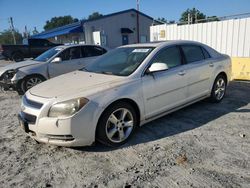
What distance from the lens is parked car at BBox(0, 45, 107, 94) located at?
24.3ft

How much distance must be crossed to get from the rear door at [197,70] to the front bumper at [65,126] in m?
2.28

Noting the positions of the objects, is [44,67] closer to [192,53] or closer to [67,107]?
[192,53]

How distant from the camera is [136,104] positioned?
394 cm

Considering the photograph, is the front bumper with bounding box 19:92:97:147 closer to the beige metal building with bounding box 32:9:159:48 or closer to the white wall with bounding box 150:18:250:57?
the white wall with bounding box 150:18:250:57

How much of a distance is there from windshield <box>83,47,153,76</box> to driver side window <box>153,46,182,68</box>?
0.21 metres

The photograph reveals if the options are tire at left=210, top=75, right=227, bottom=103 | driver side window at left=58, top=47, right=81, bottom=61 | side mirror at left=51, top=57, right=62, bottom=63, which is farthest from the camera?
driver side window at left=58, top=47, right=81, bottom=61

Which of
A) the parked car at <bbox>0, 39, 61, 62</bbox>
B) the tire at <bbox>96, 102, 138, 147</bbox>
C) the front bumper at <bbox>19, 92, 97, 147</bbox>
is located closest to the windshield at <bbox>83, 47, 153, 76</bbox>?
the tire at <bbox>96, 102, 138, 147</bbox>

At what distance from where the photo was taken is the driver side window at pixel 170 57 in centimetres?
441

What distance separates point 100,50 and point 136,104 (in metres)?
5.17

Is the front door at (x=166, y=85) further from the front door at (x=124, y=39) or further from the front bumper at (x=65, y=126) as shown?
the front door at (x=124, y=39)

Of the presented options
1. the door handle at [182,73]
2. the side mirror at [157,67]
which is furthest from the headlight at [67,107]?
the door handle at [182,73]

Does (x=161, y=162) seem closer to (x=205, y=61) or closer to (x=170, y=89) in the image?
(x=170, y=89)

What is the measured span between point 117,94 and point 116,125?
1.61 feet

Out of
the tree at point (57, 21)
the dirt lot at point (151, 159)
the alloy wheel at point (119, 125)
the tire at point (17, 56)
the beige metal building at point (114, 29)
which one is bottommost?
the dirt lot at point (151, 159)
